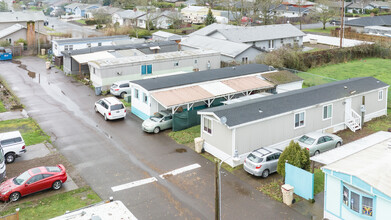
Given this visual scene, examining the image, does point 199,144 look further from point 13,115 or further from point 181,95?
point 13,115

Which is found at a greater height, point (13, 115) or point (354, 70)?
point (354, 70)

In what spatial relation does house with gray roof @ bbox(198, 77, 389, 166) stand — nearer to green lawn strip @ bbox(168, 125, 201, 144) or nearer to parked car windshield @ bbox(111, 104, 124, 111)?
green lawn strip @ bbox(168, 125, 201, 144)

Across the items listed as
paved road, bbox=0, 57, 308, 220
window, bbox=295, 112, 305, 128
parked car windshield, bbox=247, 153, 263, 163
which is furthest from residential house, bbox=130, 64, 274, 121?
parked car windshield, bbox=247, 153, 263, 163

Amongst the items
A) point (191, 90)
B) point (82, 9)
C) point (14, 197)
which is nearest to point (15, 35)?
point (191, 90)

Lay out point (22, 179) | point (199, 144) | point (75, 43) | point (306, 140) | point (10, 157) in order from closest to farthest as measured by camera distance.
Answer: point (22, 179), point (10, 157), point (306, 140), point (199, 144), point (75, 43)

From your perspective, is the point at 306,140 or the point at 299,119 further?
the point at 299,119

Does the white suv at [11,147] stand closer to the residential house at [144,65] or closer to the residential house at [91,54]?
the residential house at [144,65]

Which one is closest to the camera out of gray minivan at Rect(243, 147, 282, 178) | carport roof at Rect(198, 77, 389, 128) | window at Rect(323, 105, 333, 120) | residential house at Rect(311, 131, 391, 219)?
residential house at Rect(311, 131, 391, 219)
